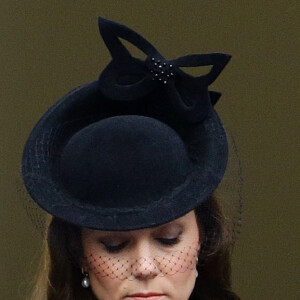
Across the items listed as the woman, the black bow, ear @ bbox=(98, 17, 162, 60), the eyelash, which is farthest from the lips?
ear @ bbox=(98, 17, 162, 60)

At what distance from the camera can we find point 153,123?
5.96ft

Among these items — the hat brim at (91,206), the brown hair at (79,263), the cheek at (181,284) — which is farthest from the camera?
the brown hair at (79,263)

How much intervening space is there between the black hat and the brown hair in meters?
0.18

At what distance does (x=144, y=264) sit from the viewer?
1763 millimetres

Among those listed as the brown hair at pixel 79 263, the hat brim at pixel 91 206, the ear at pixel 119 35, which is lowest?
the brown hair at pixel 79 263

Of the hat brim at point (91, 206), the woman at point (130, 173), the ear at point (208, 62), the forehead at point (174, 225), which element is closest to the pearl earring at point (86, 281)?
the woman at point (130, 173)

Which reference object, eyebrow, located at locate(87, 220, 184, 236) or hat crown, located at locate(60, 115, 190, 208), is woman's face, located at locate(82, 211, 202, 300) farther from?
hat crown, located at locate(60, 115, 190, 208)

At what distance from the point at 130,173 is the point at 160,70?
31 cm

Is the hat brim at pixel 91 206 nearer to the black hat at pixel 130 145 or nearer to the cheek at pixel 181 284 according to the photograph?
the black hat at pixel 130 145

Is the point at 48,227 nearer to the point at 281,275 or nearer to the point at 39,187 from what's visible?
the point at 39,187

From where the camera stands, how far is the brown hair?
1.95m

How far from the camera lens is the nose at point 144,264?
69.2 inches

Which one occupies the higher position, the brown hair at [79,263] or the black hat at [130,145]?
the black hat at [130,145]

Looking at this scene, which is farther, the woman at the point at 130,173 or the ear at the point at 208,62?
the ear at the point at 208,62
